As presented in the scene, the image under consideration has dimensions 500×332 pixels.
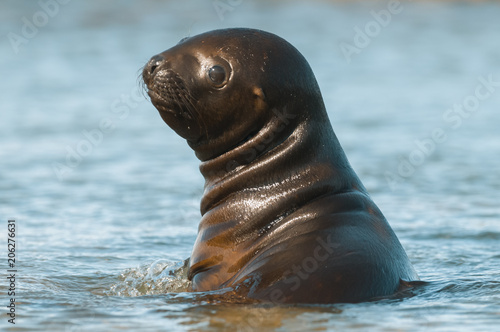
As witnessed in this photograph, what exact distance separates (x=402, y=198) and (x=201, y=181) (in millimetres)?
2712

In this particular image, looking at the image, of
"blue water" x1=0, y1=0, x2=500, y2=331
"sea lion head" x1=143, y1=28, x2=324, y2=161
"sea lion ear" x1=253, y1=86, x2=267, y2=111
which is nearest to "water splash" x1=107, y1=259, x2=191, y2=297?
"blue water" x1=0, y1=0, x2=500, y2=331

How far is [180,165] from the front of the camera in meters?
13.5

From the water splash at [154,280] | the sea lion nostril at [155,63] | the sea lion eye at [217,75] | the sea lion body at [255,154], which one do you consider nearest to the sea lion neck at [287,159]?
the sea lion body at [255,154]

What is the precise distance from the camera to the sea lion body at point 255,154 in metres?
6.29

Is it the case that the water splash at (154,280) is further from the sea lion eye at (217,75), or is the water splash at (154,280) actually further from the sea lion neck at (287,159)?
the sea lion eye at (217,75)

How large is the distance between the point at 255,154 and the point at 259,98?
1.36ft

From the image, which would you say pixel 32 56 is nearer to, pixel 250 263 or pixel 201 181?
pixel 201 181

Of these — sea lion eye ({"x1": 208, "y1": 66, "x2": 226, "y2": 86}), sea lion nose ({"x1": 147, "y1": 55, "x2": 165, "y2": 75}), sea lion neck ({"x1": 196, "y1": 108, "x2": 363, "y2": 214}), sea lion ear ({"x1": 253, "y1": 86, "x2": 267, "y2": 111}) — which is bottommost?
sea lion neck ({"x1": 196, "y1": 108, "x2": 363, "y2": 214})

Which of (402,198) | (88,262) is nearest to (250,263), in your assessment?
(88,262)

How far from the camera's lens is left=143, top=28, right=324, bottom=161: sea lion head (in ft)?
21.4

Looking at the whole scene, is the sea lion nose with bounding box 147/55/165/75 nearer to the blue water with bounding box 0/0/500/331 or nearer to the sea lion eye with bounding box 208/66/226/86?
the sea lion eye with bounding box 208/66/226/86

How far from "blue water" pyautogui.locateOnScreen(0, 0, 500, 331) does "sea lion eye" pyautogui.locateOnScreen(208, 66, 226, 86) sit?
1.48 m

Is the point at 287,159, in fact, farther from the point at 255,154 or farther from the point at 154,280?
the point at 154,280

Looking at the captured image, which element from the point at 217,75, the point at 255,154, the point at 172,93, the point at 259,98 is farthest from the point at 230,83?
the point at 255,154
